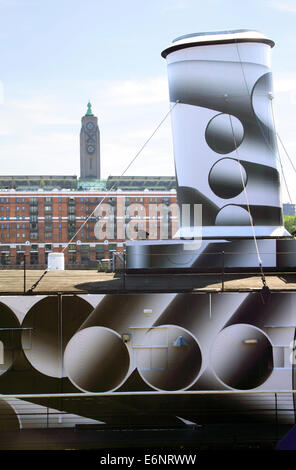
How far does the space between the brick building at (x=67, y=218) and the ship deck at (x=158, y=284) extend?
256 feet

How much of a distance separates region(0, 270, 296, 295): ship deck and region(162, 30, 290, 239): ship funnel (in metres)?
1.85

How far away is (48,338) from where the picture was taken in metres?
9.33

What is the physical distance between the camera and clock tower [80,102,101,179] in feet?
516

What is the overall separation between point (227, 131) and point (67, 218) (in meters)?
81.6

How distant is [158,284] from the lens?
11.1m

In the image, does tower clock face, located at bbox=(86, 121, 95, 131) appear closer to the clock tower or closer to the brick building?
the clock tower

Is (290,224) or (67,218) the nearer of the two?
(67,218)

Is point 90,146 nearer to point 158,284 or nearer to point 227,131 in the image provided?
point 227,131

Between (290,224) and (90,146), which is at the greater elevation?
(90,146)

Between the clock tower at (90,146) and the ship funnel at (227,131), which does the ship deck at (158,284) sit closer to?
the ship funnel at (227,131)

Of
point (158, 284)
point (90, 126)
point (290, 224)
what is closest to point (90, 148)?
point (90, 126)

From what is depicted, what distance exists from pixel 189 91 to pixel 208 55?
1.04 m
